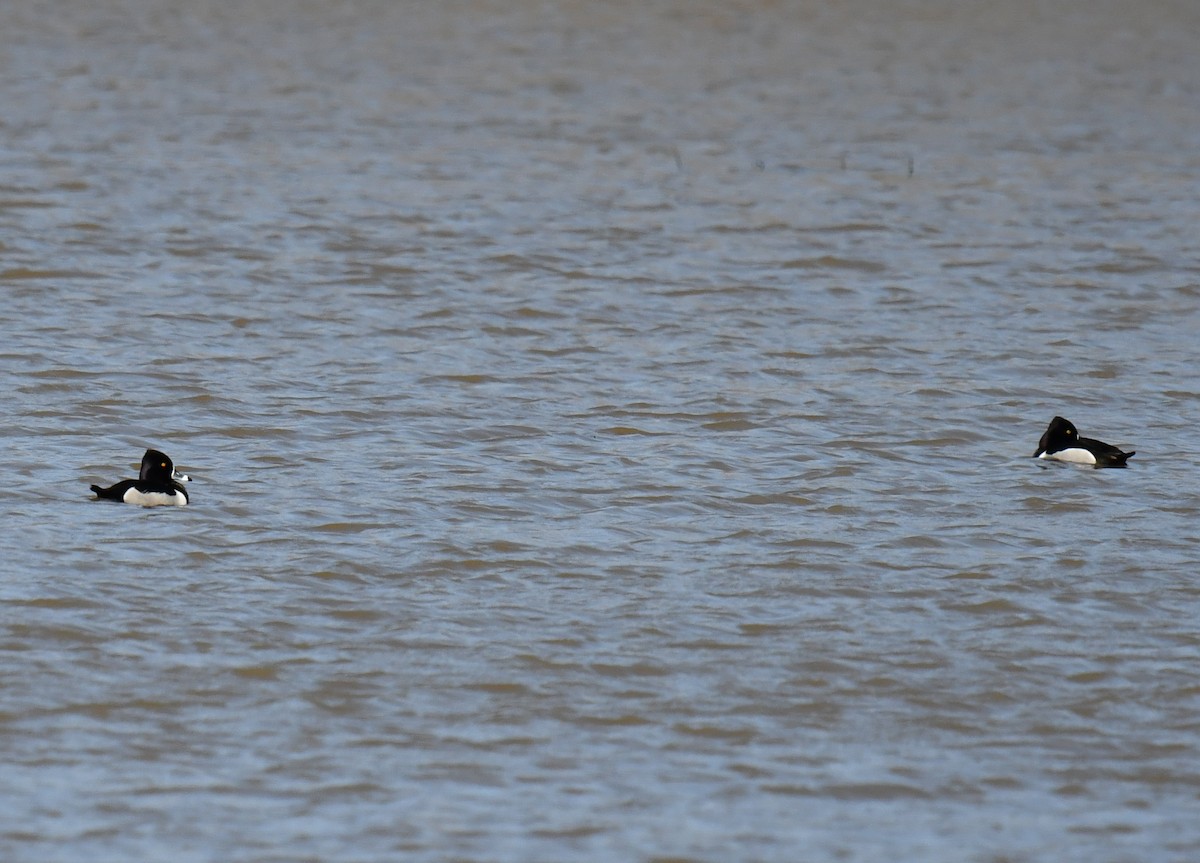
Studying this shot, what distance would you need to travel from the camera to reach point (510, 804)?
23.2 feet

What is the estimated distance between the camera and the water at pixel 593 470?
7.27 meters

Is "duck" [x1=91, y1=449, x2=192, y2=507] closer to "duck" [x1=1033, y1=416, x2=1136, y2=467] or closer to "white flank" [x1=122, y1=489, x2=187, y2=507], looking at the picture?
"white flank" [x1=122, y1=489, x2=187, y2=507]

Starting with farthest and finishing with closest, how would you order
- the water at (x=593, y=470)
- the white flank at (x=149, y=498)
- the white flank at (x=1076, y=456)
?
the white flank at (x=1076, y=456) < the white flank at (x=149, y=498) < the water at (x=593, y=470)

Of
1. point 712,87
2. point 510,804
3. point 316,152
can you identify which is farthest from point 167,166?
point 510,804

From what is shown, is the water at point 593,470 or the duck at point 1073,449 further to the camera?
the duck at point 1073,449

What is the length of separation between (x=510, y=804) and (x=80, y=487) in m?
4.58

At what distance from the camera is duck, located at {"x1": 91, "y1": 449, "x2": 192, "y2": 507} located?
33.8 ft

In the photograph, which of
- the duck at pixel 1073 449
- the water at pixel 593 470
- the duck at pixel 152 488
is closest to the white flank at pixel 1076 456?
the duck at pixel 1073 449

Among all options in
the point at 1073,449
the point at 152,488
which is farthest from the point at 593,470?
the point at 1073,449

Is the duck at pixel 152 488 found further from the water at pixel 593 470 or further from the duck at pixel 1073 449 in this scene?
the duck at pixel 1073 449

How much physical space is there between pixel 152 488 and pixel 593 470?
2566mm

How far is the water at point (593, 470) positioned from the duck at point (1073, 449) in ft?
0.48

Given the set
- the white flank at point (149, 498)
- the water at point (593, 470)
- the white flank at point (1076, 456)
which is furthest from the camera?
the white flank at point (1076, 456)

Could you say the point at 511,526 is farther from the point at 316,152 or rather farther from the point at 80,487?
the point at 316,152
